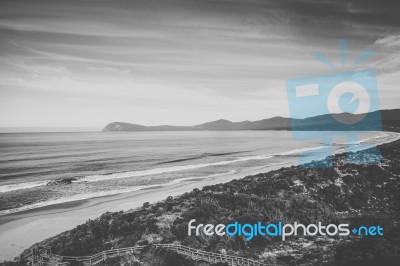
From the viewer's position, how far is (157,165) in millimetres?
50875

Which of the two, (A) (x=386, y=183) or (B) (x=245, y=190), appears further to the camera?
(A) (x=386, y=183)

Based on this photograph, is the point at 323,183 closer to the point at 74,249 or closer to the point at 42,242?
the point at 74,249

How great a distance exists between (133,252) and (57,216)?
12562 mm

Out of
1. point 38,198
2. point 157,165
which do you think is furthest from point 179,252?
point 157,165

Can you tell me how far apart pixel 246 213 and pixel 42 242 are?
1481cm

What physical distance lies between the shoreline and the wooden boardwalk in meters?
3.48

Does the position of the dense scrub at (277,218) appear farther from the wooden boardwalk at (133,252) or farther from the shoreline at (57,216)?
the shoreline at (57,216)
